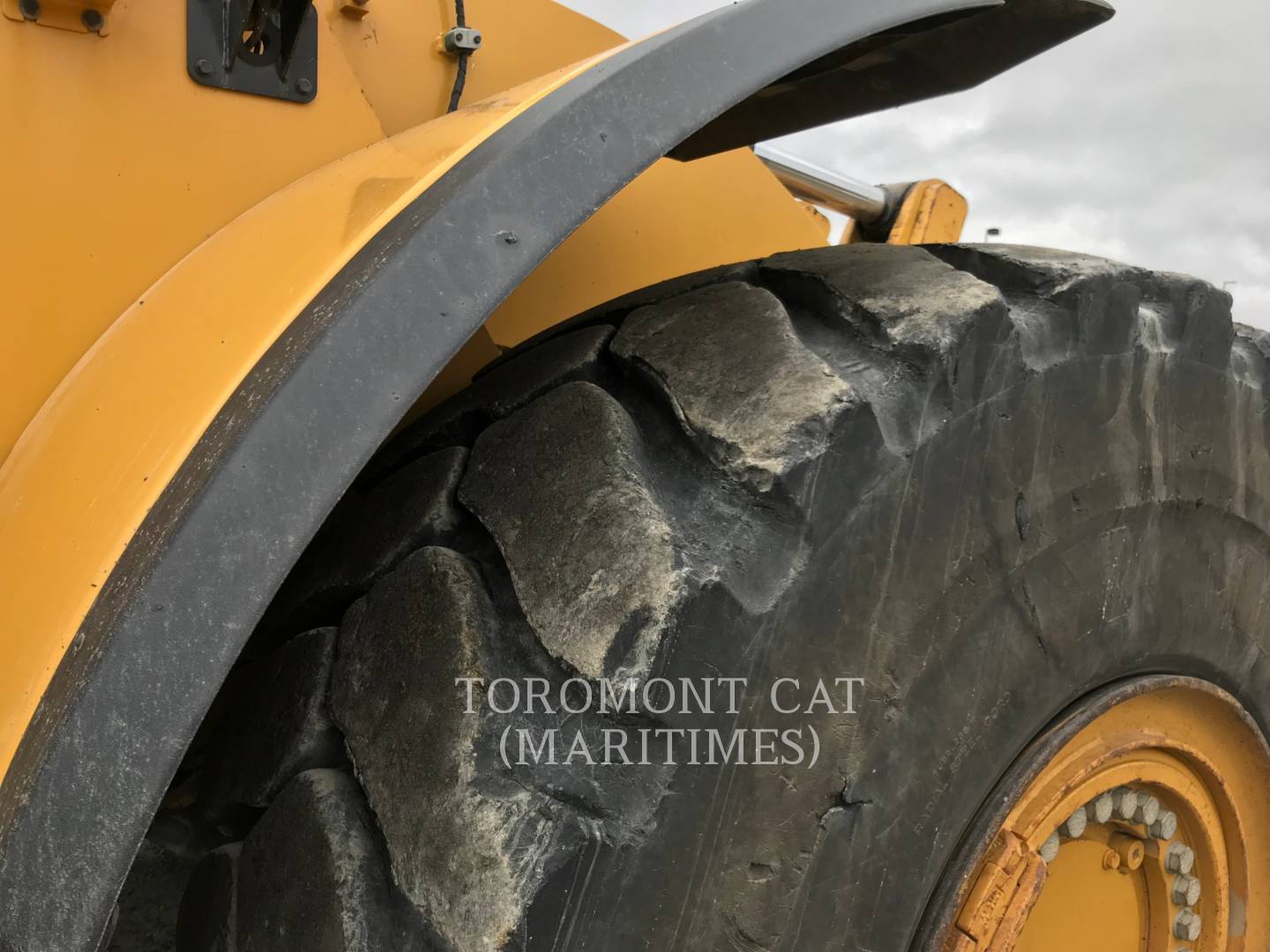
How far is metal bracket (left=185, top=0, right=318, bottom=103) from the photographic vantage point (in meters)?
0.94

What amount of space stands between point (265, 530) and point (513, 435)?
0.95 ft

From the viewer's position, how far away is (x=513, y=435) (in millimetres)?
876

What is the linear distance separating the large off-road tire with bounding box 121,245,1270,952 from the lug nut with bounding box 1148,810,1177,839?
0.75 feet

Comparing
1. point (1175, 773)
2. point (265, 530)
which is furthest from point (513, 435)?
point (1175, 773)

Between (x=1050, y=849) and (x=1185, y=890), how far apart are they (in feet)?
0.97

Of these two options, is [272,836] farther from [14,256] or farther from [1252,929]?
[1252,929]

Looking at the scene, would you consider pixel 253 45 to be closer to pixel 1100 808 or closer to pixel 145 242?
pixel 145 242

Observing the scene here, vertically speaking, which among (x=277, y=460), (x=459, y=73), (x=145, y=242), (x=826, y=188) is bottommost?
(x=277, y=460)

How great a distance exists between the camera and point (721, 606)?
0.73m

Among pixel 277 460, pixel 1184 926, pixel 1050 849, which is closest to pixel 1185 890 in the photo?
pixel 1184 926

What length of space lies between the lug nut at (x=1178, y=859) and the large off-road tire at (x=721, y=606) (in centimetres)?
28

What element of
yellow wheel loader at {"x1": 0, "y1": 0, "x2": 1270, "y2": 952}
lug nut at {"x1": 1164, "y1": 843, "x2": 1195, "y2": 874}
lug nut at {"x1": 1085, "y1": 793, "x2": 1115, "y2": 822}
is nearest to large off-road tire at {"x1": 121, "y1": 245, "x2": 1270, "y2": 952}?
yellow wheel loader at {"x1": 0, "y1": 0, "x2": 1270, "y2": 952}

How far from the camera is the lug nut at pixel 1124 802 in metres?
1.13

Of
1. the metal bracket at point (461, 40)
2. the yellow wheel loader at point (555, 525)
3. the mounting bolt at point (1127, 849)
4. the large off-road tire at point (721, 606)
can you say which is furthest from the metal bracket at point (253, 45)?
the mounting bolt at point (1127, 849)
